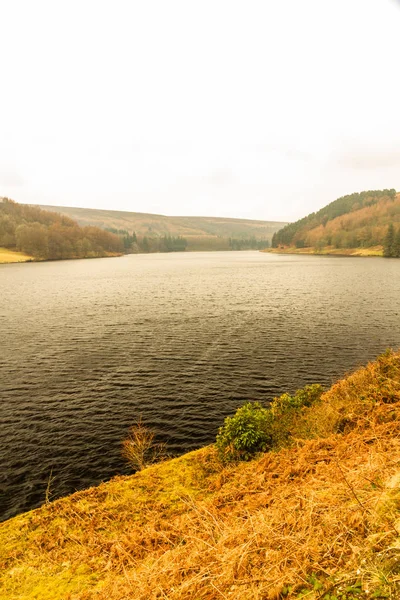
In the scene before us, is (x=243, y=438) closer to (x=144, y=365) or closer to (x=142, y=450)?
(x=142, y=450)

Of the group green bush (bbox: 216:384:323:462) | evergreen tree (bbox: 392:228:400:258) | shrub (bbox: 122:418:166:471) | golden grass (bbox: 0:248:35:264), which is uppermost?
evergreen tree (bbox: 392:228:400:258)

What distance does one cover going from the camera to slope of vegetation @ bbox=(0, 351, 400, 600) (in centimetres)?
545

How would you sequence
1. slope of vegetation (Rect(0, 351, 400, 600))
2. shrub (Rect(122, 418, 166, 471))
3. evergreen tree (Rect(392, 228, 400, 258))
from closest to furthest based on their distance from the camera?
slope of vegetation (Rect(0, 351, 400, 600)) → shrub (Rect(122, 418, 166, 471)) → evergreen tree (Rect(392, 228, 400, 258))

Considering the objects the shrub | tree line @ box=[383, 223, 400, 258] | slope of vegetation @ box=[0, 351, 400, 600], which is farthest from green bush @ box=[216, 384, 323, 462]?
tree line @ box=[383, 223, 400, 258]

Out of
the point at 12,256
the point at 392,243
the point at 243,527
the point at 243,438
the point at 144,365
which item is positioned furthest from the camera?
the point at 12,256

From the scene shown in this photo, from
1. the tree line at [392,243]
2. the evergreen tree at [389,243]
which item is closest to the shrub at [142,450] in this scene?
the tree line at [392,243]

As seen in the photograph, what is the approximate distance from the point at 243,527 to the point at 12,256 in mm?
191681

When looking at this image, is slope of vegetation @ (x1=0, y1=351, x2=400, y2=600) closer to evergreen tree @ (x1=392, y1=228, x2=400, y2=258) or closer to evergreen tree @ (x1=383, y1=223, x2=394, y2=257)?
evergreen tree @ (x1=392, y1=228, x2=400, y2=258)

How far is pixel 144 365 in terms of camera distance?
26719mm

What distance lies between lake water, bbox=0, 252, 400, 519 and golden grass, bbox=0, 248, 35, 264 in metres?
124

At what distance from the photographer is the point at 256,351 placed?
2931cm

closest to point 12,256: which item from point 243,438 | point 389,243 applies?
point 243,438

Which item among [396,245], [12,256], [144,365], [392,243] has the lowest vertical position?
[144,365]

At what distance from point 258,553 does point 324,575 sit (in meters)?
1.41
